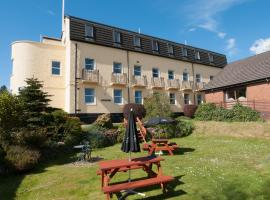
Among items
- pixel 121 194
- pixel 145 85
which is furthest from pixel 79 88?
→ pixel 121 194

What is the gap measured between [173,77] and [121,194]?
1027 inches

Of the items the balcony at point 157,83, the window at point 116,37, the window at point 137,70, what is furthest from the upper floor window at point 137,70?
the window at point 116,37

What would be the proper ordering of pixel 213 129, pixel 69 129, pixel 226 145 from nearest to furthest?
pixel 226 145
pixel 69 129
pixel 213 129

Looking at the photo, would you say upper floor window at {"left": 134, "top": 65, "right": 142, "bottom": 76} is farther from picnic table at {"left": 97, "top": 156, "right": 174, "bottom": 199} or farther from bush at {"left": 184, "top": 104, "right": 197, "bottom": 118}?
picnic table at {"left": 97, "top": 156, "right": 174, "bottom": 199}

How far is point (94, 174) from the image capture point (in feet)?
29.0

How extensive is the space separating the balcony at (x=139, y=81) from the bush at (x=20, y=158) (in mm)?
18285

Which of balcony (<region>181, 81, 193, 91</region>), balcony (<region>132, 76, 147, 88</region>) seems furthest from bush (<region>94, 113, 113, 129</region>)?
balcony (<region>181, 81, 193, 91</region>)

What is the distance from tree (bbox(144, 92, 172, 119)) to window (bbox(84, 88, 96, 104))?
543 centimetres

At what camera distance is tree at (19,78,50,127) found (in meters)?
13.9

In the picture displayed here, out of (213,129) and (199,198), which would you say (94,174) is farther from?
(213,129)

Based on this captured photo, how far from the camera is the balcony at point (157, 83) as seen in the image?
95.7 feet

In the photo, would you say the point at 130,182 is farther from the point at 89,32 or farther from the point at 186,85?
the point at 186,85

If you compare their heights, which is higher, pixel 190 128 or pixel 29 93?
pixel 29 93

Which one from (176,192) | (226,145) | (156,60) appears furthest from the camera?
(156,60)
